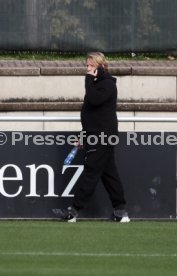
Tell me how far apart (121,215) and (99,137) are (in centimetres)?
102

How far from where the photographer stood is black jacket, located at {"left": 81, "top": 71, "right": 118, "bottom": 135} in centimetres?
1229

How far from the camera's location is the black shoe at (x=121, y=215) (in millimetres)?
12760

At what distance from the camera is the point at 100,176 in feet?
41.4

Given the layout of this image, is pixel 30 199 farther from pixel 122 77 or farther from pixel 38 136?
pixel 122 77

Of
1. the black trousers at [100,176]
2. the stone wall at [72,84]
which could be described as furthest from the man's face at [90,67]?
the stone wall at [72,84]

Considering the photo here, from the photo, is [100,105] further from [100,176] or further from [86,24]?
[86,24]
